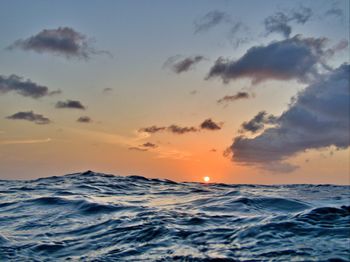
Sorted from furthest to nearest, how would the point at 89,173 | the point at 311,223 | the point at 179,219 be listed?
the point at 89,173, the point at 179,219, the point at 311,223

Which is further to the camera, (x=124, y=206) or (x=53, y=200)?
(x=53, y=200)

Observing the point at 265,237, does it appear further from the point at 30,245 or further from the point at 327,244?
the point at 30,245

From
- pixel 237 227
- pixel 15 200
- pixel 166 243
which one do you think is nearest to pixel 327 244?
pixel 237 227

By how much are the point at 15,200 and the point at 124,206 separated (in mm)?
9174

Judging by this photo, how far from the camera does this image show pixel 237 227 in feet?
42.5

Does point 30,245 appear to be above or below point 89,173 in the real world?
below

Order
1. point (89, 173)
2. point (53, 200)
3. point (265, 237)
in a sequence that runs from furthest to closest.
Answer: point (89, 173), point (53, 200), point (265, 237)

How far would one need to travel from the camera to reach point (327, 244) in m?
10.1

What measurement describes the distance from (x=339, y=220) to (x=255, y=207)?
5123mm

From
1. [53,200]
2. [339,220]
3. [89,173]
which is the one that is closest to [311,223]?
[339,220]

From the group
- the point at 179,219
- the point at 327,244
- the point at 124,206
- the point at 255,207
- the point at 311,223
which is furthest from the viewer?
the point at 124,206

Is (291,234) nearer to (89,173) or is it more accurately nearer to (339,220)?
(339,220)

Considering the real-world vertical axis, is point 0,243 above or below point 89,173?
below

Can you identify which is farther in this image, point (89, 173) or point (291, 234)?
point (89, 173)
